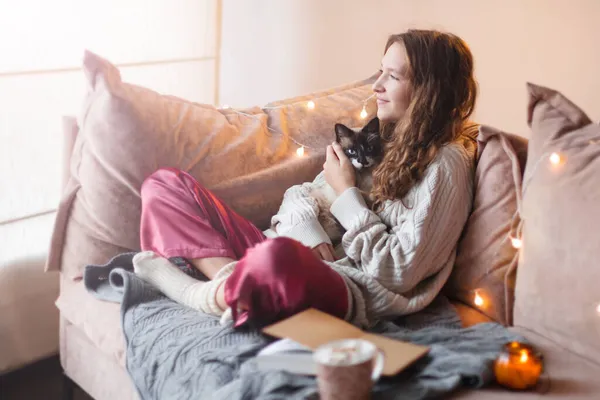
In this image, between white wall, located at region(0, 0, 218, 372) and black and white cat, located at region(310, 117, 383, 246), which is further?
white wall, located at region(0, 0, 218, 372)

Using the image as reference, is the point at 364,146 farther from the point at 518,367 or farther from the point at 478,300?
the point at 518,367

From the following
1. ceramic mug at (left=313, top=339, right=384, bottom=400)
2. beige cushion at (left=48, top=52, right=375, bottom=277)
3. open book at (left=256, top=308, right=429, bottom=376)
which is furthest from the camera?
beige cushion at (left=48, top=52, right=375, bottom=277)

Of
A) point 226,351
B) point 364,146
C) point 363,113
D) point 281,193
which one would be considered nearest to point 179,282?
point 226,351

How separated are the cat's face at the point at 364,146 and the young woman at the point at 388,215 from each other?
3 centimetres

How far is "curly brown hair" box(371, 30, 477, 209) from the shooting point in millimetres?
1730

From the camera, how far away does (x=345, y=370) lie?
1094 mm

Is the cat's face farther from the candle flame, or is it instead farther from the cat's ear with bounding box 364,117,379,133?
the candle flame

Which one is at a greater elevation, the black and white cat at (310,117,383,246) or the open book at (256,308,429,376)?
the black and white cat at (310,117,383,246)

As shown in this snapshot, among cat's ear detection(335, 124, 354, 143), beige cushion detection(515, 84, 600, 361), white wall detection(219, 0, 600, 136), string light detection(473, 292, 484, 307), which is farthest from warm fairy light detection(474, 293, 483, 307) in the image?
white wall detection(219, 0, 600, 136)

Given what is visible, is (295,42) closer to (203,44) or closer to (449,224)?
(203,44)

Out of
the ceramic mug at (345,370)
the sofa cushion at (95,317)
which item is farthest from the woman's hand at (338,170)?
the ceramic mug at (345,370)

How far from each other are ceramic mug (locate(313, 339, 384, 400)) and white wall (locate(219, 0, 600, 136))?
4.37 feet

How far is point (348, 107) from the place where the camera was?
2.16 meters

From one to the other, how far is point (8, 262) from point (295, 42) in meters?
1.40
